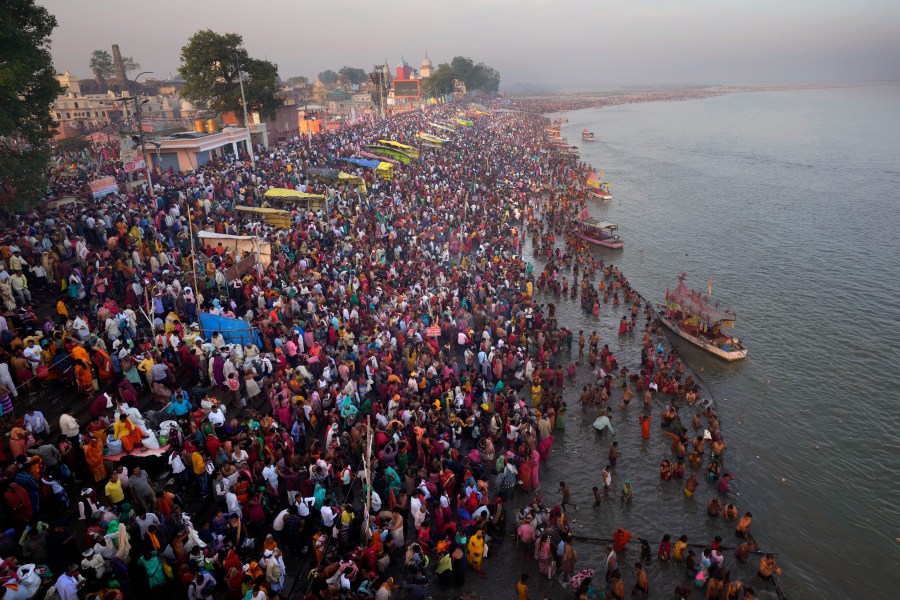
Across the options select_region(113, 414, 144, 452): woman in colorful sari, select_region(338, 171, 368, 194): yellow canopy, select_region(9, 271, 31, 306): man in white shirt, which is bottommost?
select_region(113, 414, 144, 452): woman in colorful sari

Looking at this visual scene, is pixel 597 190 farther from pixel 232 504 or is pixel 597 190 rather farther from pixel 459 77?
pixel 459 77

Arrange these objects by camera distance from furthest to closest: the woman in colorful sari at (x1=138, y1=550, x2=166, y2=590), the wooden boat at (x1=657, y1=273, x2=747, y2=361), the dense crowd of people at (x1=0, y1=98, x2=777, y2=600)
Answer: the wooden boat at (x1=657, y1=273, x2=747, y2=361)
the dense crowd of people at (x1=0, y1=98, x2=777, y2=600)
the woman in colorful sari at (x1=138, y1=550, x2=166, y2=590)

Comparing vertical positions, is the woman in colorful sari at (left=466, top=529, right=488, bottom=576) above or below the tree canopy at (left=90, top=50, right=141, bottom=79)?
below

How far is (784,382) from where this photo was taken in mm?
18031

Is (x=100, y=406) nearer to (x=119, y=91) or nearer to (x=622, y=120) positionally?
(x=119, y=91)

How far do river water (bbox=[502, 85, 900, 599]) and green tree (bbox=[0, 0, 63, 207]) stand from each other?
1962 cm

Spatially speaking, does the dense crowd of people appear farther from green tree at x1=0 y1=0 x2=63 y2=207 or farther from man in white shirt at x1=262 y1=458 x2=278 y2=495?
green tree at x1=0 y1=0 x2=63 y2=207

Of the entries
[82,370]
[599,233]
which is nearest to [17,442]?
[82,370]

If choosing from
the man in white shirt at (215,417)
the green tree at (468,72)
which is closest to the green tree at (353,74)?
the green tree at (468,72)

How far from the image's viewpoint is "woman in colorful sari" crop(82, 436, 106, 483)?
8.80 m

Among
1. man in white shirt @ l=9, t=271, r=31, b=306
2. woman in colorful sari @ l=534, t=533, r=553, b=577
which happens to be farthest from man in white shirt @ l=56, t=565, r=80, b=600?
man in white shirt @ l=9, t=271, r=31, b=306

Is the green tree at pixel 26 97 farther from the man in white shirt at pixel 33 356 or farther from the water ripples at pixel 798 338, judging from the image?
the water ripples at pixel 798 338

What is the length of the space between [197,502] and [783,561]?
39.4ft

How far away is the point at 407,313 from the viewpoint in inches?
678
